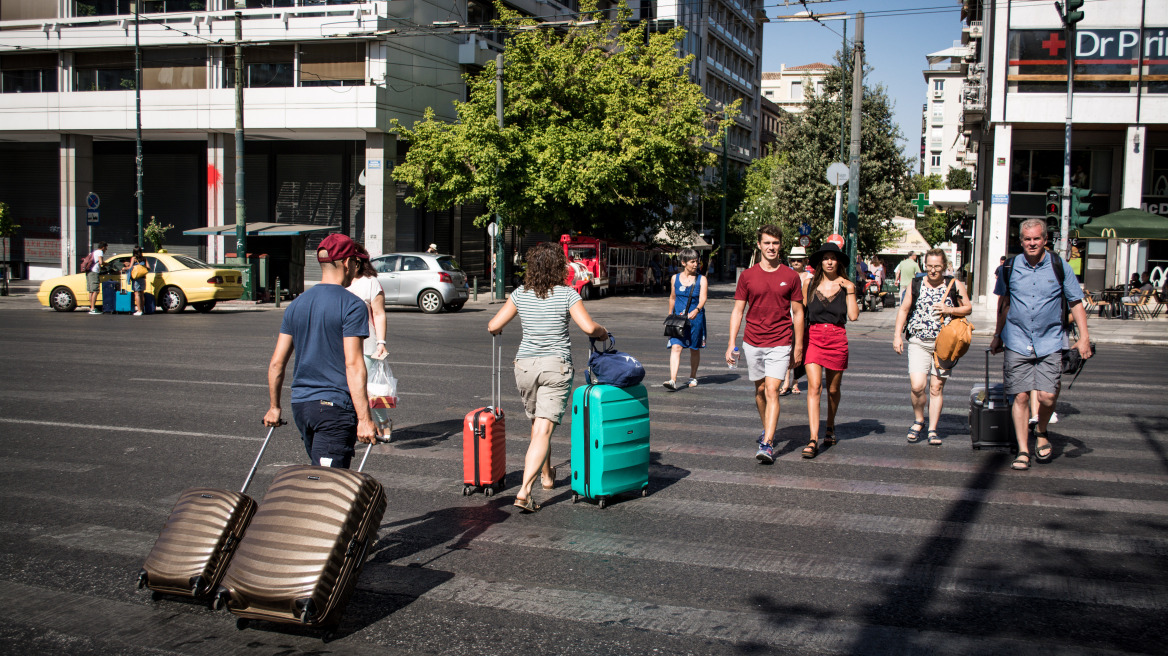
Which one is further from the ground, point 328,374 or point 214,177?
point 214,177

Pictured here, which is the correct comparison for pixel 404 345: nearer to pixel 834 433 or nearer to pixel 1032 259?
pixel 834 433

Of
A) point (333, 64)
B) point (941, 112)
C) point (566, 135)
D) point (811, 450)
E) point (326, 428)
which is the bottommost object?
point (811, 450)

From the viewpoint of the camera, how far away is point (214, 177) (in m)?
35.2

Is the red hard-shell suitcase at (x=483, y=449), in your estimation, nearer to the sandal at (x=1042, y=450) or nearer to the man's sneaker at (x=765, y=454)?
the man's sneaker at (x=765, y=454)

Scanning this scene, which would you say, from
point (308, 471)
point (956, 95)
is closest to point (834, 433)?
point (308, 471)

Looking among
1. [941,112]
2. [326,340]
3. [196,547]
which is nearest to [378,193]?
[326,340]

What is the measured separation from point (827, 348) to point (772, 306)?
2.59 feet

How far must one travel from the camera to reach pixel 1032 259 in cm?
729

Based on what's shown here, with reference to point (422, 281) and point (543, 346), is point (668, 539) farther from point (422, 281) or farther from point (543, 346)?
point (422, 281)

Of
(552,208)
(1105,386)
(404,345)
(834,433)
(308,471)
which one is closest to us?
(308,471)

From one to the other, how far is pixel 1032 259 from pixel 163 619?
6575mm

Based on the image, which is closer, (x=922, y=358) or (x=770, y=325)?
(x=770, y=325)

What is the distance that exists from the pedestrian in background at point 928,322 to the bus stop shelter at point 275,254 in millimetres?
21735

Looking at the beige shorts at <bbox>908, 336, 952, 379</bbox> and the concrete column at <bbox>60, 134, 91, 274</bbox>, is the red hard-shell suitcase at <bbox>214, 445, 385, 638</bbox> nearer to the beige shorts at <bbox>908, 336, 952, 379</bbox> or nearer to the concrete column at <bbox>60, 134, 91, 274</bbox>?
the beige shorts at <bbox>908, 336, 952, 379</bbox>
